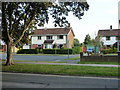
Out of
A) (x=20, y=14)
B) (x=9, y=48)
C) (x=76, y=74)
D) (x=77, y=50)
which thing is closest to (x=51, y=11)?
(x=20, y=14)

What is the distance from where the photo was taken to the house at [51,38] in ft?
150

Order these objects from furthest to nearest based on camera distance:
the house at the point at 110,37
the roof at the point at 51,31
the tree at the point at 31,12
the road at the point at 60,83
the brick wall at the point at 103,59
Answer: the roof at the point at 51,31 < the house at the point at 110,37 < the brick wall at the point at 103,59 < the tree at the point at 31,12 < the road at the point at 60,83

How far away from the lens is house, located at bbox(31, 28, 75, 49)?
45.8 m

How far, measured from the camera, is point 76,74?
10516 mm

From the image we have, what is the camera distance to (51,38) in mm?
47219

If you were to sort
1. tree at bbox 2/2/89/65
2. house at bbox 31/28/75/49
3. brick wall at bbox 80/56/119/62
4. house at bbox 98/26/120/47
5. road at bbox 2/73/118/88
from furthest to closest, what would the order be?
house at bbox 31/28/75/49
house at bbox 98/26/120/47
brick wall at bbox 80/56/119/62
tree at bbox 2/2/89/65
road at bbox 2/73/118/88

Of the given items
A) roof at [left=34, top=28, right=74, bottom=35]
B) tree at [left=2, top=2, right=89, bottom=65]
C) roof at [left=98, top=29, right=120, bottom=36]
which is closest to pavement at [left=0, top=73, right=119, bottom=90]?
tree at [left=2, top=2, right=89, bottom=65]

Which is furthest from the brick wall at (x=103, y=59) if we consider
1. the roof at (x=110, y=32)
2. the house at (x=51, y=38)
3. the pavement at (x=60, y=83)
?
the roof at (x=110, y=32)

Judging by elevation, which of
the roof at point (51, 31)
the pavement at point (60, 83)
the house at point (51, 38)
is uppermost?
the roof at point (51, 31)

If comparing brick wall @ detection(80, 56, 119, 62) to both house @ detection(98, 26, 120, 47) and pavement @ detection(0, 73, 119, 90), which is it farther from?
house @ detection(98, 26, 120, 47)

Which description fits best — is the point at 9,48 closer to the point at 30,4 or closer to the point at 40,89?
the point at 30,4

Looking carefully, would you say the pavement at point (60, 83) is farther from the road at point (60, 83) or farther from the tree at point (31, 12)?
the tree at point (31, 12)

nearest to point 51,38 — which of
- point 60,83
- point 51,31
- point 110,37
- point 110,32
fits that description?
point 51,31

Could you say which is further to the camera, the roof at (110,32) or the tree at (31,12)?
the roof at (110,32)
